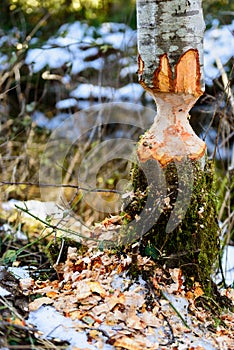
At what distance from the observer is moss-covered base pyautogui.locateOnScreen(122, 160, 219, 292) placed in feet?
5.04

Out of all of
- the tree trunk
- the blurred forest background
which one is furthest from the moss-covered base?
the blurred forest background

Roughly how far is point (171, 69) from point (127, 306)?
2.50 feet

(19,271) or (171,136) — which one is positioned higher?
(171,136)

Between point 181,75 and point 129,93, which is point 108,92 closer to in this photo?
point 129,93

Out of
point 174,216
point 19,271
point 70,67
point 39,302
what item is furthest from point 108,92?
point 39,302

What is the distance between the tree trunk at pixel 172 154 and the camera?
1486 mm

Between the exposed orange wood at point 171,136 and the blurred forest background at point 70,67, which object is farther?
the blurred forest background at point 70,67

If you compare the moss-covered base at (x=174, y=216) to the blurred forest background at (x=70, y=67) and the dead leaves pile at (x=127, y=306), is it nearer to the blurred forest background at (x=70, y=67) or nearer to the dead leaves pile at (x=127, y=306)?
the dead leaves pile at (x=127, y=306)

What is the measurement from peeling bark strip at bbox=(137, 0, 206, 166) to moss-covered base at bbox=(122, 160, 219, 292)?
55 millimetres

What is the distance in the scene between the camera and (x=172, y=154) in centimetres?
154

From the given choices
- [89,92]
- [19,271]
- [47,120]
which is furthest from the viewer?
[47,120]

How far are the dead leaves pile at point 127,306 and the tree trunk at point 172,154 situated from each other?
83mm

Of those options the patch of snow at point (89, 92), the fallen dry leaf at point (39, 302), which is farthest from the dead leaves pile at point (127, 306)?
the patch of snow at point (89, 92)

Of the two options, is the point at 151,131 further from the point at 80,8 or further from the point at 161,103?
the point at 80,8
